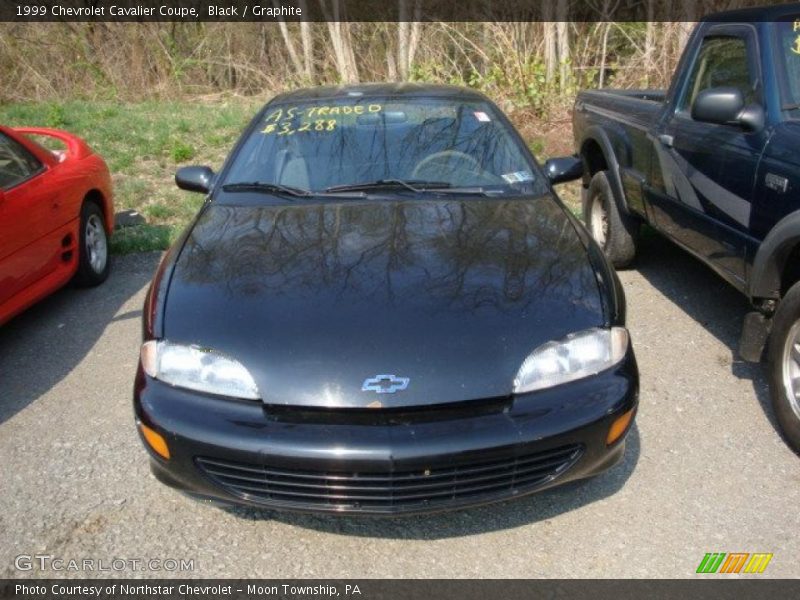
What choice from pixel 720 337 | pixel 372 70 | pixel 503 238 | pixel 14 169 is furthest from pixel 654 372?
pixel 372 70

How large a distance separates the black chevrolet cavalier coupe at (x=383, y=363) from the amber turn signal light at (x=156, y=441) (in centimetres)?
1

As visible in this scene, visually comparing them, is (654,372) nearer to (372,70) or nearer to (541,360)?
(541,360)

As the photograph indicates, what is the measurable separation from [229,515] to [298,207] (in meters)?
1.38

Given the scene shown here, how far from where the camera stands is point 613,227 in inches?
222

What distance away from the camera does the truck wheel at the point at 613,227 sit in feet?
18.4

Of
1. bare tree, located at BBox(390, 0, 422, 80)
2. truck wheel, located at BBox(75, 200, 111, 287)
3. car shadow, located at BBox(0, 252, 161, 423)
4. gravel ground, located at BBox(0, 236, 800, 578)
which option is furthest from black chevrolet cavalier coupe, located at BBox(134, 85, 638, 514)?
bare tree, located at BBox(390, 0, 422, 80)

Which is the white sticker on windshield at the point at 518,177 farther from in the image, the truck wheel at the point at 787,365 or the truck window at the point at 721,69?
the truck wheel at the point at 787,365

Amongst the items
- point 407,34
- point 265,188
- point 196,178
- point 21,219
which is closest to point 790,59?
point 265,188

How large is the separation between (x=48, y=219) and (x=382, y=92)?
7.44 ft

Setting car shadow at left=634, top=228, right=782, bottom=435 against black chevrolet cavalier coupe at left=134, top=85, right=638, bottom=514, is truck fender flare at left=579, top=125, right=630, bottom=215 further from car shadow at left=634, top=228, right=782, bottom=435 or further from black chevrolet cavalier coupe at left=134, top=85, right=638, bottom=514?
black chevrolet cavalier coupe at left=134, top=85, right=638, bottom=514

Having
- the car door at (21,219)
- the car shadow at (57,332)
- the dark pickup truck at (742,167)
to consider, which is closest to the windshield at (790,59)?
the dark pickup truck at (742,167)

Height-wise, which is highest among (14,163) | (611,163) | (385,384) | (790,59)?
(790,59)

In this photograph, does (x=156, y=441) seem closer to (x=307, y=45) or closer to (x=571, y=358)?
(x=571, y=358)

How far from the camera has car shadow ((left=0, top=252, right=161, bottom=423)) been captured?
429 centimetres
